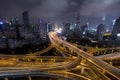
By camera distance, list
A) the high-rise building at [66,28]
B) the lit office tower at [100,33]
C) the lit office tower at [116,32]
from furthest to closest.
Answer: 1. the high-rise building at [66,28]
2. the lit office tower at [100,33]
3. the lit office tower at [116,32]

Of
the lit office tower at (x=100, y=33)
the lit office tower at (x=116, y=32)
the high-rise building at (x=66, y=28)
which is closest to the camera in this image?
the lit office tower at (x=116, y=32)

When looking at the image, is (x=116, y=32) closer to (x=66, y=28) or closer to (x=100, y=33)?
(x=100, y=33)

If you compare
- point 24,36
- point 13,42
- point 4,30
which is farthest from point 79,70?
point 4,30

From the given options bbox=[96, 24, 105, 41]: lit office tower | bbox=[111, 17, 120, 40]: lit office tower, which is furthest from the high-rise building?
Answer: bbox=[111, 17, 120, 40]: lit office tower

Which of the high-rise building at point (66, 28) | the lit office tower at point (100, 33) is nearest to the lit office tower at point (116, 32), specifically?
the lit office tower at point (100, 33)

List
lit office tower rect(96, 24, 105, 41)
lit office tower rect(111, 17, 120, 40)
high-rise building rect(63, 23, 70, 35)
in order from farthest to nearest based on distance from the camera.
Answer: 1. high-rise building rect(63, 23, 70, 35)
2. lit office tower rect(96, 24, 105, 41)
3. lit office tower rect(111, 17, 120, 40)

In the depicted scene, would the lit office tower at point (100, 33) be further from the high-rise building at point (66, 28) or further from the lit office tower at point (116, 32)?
the high-rise building at point (66, 28)

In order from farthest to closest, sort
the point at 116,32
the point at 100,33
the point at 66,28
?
the point at 66,28 → the point at 100,33 → the point at 116,32

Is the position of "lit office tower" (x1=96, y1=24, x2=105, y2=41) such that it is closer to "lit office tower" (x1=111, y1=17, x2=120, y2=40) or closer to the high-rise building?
"lit office tower" (x1=111, y1=17, x2=120, y2=40)

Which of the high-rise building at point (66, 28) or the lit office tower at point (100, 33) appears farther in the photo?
the high-rise building at point (66, 28)

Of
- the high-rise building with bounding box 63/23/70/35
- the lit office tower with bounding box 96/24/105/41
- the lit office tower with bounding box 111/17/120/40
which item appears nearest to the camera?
the lit office tower with bounding box 111/17/120/40

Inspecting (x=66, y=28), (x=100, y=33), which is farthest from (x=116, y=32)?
(x=66, y=28)

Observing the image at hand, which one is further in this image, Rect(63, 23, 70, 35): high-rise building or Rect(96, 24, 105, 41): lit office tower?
Rect(63, 23, 70, 35): high-rise building
